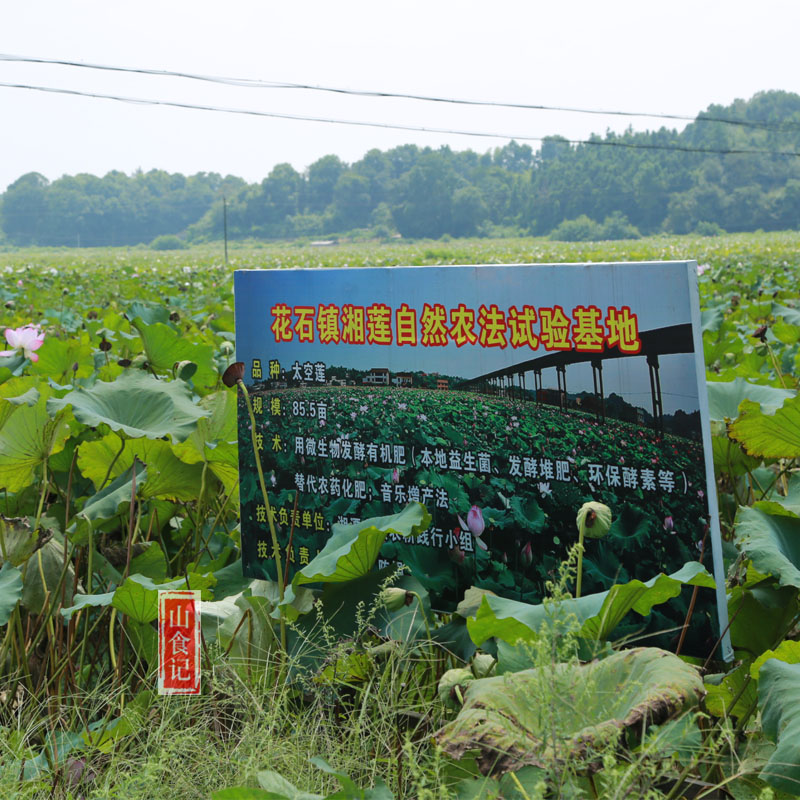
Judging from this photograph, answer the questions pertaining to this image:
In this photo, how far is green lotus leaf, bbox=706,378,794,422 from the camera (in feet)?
6.35

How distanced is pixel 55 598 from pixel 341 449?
25.5 inches

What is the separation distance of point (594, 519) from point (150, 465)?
100 centimetres

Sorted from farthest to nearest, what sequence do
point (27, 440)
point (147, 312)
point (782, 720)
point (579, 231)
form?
point (579, 231)
point (147, 312)
point (27, 440)
point (782, 720)

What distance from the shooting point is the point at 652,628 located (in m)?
1.51

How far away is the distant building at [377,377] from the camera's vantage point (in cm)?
180

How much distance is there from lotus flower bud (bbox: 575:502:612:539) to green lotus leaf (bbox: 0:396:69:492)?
3.53ft

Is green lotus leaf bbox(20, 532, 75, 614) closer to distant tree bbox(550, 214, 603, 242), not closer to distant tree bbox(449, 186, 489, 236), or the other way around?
distant tree bbox(550, 214, 603, 242)

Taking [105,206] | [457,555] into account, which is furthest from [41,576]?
[105,206]

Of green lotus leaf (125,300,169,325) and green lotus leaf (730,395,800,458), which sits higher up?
green lotus leaf (125,300,169,325)

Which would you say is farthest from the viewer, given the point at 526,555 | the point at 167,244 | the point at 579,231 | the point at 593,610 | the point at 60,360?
the point at 167,244

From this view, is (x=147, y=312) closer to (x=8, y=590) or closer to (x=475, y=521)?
(x=8, y=590)

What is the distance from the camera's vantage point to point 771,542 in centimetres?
138

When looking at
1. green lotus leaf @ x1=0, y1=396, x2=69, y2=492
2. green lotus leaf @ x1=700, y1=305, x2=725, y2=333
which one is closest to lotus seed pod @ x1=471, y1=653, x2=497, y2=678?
green lotus leaf @ x1=0, y1=396, x2=69, y2=492

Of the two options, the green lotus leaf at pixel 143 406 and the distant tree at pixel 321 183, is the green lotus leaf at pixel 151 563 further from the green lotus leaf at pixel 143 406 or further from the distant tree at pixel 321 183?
the distant tree at pixel 321 183
